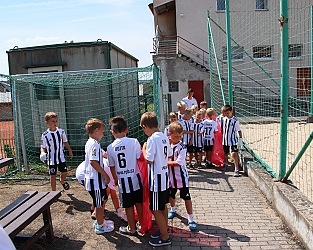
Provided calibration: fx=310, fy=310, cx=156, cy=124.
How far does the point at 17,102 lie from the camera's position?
6.53 metres

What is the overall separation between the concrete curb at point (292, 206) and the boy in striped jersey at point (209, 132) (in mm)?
1712

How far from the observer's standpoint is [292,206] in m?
3.48

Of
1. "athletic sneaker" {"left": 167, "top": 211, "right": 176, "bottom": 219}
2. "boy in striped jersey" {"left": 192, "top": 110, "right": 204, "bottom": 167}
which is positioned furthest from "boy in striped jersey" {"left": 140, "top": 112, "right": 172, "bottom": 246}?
"boy in striped jersey" {"left": 192, "top": 110, "right": 204, "bottom": 167}

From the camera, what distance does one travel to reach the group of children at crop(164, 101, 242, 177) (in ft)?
19.5

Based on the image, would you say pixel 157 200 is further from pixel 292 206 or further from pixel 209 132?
pixel 209 132

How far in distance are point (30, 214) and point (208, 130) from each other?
4.13m

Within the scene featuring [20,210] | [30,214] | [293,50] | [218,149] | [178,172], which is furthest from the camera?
[293,50]

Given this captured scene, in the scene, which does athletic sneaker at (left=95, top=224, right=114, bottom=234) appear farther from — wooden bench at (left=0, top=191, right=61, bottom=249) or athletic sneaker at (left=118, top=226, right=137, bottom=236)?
wooden bench at (left=0, top=191, right=61, bottom=249)

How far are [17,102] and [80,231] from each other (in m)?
3.81

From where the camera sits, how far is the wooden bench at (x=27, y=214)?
114 inches

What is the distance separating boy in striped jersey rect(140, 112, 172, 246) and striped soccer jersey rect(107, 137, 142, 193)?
6.1 inches

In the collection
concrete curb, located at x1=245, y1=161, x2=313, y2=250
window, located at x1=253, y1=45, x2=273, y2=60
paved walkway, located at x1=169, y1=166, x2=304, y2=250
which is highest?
window, located at x1=253, y1=45, x2=273, y2=60

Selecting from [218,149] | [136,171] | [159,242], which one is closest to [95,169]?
[136,171]

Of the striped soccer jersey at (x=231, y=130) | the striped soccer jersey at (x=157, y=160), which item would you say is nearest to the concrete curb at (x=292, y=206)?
the striped soccer jersey at (x=231, y=130)
